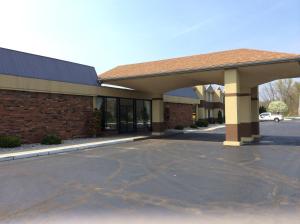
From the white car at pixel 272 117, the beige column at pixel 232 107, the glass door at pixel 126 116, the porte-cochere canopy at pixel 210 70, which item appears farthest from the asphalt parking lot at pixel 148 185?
the white car at pixel 272 117

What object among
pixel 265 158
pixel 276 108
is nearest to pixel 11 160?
pixel 265 158

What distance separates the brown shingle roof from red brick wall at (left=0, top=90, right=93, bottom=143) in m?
3.40

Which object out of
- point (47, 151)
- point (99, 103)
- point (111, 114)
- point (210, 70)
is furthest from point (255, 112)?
point (47, 151)

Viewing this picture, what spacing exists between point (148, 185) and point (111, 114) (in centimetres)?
1648

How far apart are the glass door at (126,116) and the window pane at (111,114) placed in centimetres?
81

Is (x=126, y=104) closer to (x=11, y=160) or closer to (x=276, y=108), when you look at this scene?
(x=11, y=160)

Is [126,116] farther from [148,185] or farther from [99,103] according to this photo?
[148,185]

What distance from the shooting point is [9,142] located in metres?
15.2

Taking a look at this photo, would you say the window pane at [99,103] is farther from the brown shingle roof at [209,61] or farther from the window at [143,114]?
the window at [143,114]

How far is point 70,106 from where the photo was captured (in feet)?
65.4

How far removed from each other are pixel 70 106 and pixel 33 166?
9433 mm

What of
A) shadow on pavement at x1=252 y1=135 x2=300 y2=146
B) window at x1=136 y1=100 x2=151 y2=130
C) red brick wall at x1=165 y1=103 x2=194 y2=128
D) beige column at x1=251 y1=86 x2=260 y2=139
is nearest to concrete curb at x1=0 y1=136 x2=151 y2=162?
window at x1=136 y1=100 x2=151 y2=130

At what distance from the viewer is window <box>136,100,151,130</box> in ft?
89.2

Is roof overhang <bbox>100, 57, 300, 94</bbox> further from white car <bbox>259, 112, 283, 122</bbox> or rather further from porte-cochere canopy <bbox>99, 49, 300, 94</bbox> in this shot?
white car <bbox>259, 112, 283, 122</bbox>
